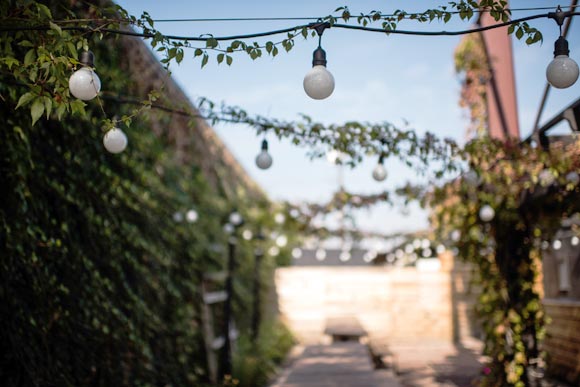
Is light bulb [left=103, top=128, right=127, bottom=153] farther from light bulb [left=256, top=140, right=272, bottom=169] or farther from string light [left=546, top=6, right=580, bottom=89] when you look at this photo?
string light [left=546, top=6, right=580, bottom=89]

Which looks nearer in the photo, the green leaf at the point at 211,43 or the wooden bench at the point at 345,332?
the green leaf at the point at 211,43

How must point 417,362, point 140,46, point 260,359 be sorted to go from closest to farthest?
point 140,46 < point 260,359 < point 417,362

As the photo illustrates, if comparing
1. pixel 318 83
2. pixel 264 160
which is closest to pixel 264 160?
pixel 264 160

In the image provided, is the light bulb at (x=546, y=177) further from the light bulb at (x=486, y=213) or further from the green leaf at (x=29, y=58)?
the green leaf at (x=29, y=58)

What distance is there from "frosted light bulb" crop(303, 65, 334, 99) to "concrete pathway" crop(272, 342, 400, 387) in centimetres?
332

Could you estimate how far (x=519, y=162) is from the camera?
4.94m

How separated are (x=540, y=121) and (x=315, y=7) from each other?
2.52 metres

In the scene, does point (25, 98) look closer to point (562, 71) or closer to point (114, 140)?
point (114, 140)

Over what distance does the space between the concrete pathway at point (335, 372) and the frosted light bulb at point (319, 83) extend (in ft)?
10.9

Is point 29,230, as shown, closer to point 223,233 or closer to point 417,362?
point 223,233

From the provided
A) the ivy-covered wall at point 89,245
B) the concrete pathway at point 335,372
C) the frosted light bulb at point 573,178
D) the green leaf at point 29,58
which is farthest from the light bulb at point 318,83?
the concrete pathway at point 335,372

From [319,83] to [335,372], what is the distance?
4.13 metres

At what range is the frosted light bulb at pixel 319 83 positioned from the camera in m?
2.46

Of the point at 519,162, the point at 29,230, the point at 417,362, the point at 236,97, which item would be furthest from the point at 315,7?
the point at 417,362
